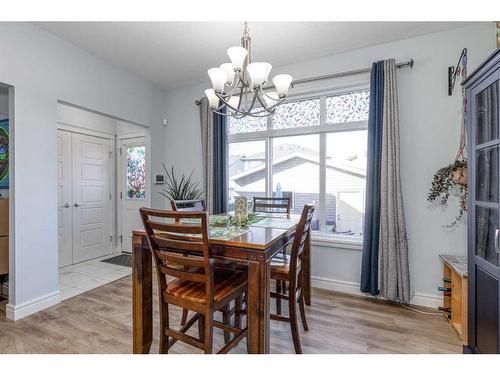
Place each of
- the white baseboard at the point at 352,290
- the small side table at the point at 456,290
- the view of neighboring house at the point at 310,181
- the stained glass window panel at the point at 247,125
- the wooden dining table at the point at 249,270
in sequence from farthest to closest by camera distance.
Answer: the stained glass window panel at the point at 247,125 < the view of neighboring house at the point at 310,181 < the white baseboard at the point at 352,290 < the small side table at the point at 456,290 < the wooden dining table at the point at 249,270

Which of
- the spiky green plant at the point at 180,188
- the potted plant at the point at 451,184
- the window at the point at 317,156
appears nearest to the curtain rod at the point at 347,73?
the window at the point at 317,156

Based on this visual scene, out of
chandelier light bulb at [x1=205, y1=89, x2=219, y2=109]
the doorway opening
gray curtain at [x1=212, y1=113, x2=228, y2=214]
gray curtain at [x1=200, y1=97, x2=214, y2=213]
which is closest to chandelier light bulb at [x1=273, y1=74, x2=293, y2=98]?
chandelier light bulb at [x1=205, y1=89, x2=219, y2=109]

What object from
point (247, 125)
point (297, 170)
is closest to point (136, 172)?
point (247, 125)

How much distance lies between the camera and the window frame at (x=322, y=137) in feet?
9.59

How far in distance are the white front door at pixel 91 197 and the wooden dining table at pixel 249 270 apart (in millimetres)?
2897

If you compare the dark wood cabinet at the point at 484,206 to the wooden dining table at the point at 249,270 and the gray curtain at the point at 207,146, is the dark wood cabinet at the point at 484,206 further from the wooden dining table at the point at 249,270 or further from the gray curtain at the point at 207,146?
the gray curtain at the point at 207,146

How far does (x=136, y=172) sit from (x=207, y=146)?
5.10 feet

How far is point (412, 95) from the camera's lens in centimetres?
263

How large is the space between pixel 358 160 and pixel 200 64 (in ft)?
7.25

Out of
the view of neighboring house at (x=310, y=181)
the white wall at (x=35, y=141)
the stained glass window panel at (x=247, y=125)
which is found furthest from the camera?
the stained glass window panel at (x=247, y=125)

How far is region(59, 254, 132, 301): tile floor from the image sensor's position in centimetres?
297

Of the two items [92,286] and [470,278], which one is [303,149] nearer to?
[470,278]

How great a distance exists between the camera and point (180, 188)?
12.6 feet
